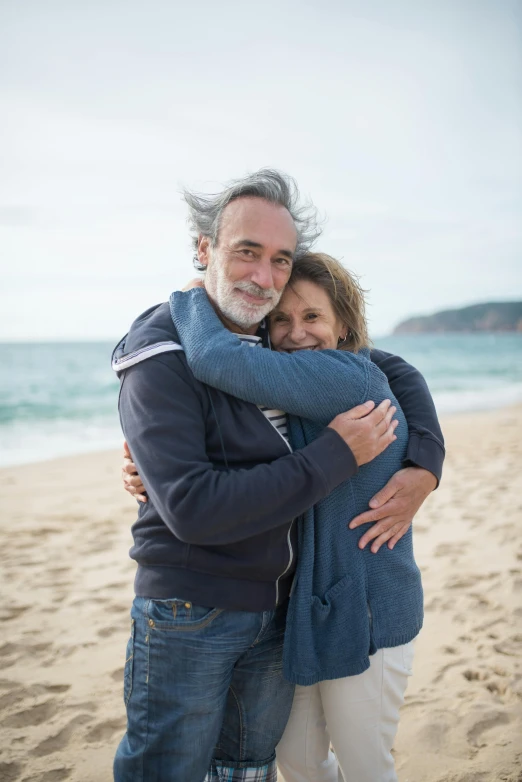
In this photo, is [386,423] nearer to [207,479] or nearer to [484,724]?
[207,479]

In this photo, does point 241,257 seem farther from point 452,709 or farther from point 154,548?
point 452,709

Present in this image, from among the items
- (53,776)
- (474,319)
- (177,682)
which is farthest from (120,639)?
(474,319)

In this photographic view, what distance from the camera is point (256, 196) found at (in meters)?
2.29

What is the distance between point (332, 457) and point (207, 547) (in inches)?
19.3

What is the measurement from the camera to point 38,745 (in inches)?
122

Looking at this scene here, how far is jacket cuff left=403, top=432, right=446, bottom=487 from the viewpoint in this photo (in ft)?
7.37

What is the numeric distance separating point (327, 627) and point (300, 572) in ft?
0.66

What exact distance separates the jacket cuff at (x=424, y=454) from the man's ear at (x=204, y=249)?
44.0 inches

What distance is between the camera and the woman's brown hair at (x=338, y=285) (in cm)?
243

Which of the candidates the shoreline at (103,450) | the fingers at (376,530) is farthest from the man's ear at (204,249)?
the shoreline at (103,450)

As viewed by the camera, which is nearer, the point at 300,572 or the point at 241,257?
the point at 300,572

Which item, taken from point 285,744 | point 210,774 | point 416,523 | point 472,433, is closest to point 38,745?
point 210,774

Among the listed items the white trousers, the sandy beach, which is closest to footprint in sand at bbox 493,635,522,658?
the sandy beach

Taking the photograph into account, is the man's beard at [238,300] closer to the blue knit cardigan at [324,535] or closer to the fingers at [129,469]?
the blue knit cardigan at [324,535]
